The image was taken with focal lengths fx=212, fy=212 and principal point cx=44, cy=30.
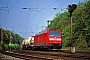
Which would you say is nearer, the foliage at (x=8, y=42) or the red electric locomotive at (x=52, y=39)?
the red electric locomotive at (x=52, y=39)

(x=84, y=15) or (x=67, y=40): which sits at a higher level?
(x=84, y=15)

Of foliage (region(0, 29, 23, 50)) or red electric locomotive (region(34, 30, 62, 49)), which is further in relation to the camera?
foliage (region(0, 29, 23, 50))

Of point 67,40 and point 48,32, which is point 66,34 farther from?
point 48,32

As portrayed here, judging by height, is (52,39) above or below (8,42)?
below

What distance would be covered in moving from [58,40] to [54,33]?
1.08 m

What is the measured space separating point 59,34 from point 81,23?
47.4 feet

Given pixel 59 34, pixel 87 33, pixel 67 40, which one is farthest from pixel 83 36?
pixel 59 34

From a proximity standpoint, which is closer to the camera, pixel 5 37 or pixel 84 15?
pixel 84 15

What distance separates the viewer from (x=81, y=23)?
42.0 meters

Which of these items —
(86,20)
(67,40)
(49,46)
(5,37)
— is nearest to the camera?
(49,46)

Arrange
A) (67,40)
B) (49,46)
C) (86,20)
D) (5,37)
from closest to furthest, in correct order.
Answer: (49,46)
(86,20)
(67,40)
(5,37)

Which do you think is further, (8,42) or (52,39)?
(8,42)

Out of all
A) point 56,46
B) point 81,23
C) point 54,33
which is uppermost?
point 81,23

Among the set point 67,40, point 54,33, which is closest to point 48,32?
point 54,33
